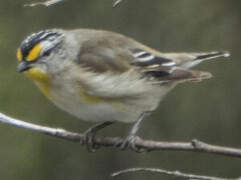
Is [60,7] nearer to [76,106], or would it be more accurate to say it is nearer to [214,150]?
[76,106]

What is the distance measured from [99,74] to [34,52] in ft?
1.53

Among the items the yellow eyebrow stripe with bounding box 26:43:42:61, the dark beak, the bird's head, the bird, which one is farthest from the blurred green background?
the dark beak

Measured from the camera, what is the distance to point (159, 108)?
8141 millimetres

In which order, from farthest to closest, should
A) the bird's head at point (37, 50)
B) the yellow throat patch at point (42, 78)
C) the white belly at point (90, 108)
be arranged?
the yellow throat patch at point (42, 78)
the bird's head at point (37, 50)
the white belly at point (90, 108)

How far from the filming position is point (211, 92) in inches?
317

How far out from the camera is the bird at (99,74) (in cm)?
599

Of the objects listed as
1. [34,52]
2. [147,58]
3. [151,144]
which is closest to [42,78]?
[34,52]

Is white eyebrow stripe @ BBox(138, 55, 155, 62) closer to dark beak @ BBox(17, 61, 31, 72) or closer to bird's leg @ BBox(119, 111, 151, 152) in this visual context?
bird's leg @ BBox(119, 111, 151, 152)

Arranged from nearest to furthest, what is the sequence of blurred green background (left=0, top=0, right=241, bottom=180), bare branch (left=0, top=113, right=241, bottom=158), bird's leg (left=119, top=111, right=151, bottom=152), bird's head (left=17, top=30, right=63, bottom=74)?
bare branch (left=0, top=113, right=241, bottom=158), bird's leg (left=119, top=111, right=151, bottom=152), bird's head (left=17, top=30, right=63, bottom=74), blurred green background (left=0, top=0, right=241, bottom=180)

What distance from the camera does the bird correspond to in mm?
5988

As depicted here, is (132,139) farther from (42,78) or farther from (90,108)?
(42,78)

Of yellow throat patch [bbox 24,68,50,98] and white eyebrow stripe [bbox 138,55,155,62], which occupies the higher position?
yellow throat patch [bbox 24,68,50,98]

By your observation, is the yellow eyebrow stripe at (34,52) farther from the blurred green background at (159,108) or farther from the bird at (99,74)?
the blurred green background at (159,108)

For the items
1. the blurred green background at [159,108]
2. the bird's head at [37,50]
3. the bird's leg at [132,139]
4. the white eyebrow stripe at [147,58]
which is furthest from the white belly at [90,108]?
the blurred green background at [159,108]
